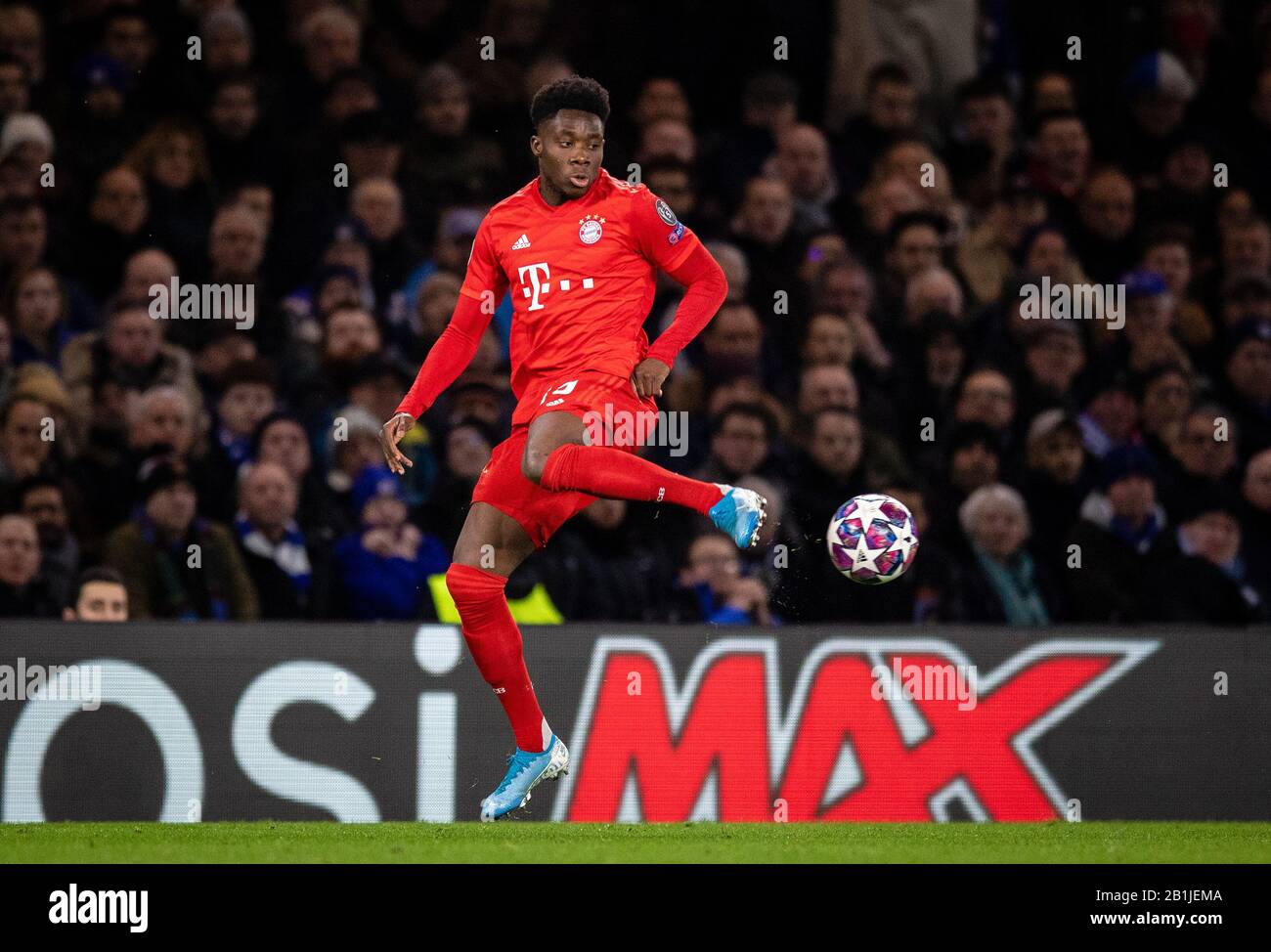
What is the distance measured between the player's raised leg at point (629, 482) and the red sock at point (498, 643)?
51 cm

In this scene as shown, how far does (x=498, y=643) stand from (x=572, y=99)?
1989 millimetres

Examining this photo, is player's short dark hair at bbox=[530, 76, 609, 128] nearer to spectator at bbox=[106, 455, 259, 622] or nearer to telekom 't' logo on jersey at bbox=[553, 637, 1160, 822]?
telekom 't' logo on jersey at bbox=[553, 637, 1160, 822]

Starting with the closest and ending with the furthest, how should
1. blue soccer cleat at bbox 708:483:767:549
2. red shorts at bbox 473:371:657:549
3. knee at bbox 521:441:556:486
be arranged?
blue soccer cleat at bbox 708:483:767:549 → knee at bbox 521:441:556:486 → red shorts at bbox 473:371:657:549

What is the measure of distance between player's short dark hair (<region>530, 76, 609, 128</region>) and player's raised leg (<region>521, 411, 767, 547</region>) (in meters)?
1.17

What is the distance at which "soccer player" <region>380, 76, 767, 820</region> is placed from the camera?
711 centimetres

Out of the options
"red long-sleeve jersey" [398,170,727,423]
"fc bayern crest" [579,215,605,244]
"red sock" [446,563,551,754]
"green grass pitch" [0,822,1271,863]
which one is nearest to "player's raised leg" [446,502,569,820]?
"red sock" [446,563,551,754]

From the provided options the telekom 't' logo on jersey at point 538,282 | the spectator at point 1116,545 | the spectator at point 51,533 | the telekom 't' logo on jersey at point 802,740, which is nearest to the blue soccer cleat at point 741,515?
the telekom 't' logo on jersey at point 538,282

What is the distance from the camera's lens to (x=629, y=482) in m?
6.86

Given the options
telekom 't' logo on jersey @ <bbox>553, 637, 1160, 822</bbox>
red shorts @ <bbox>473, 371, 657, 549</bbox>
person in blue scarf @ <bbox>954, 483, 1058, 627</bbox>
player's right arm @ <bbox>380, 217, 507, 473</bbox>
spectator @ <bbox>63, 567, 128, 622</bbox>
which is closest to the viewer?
red shorts @ <bbox>473, 371, 657, 549</bbox>

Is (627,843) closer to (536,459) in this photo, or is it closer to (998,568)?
(536,459)

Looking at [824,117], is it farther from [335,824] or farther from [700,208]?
[335,824]

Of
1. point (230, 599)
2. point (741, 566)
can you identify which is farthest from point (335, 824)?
point (741, 566)

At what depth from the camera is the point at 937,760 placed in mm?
8688

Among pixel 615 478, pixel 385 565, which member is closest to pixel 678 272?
pixel 615 478
